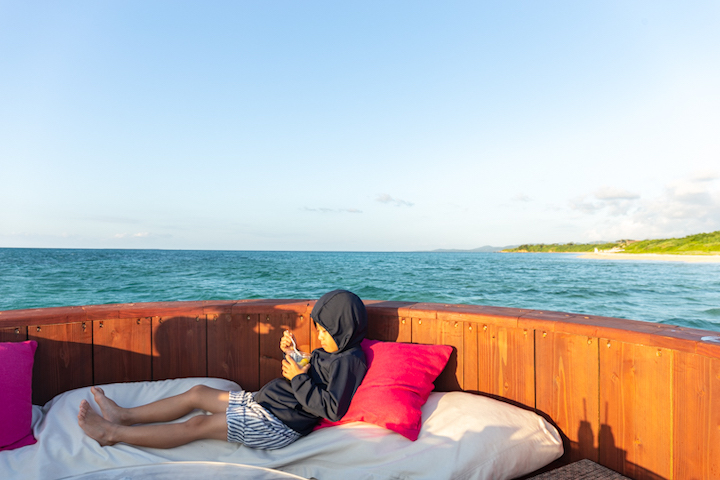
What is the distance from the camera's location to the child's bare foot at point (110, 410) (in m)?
1.76

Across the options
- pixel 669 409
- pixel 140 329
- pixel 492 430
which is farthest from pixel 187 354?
pixel 669 409

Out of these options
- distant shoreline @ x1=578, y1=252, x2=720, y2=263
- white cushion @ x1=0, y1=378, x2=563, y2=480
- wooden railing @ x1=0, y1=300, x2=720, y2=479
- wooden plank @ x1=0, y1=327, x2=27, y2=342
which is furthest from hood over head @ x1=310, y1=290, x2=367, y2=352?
distant shoreline @ x1=578, y1=252, x2=720, y2=263

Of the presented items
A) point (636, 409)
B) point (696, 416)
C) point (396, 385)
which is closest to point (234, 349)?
point (396, 385)

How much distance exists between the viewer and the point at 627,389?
154 cm

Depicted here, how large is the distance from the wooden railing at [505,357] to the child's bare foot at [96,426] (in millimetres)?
463

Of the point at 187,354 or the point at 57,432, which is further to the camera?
the point at 187,354

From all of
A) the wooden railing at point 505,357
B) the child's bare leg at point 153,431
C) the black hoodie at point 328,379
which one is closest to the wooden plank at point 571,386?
the wooden railing at point 505,357

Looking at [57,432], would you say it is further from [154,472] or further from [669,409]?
[669,409]

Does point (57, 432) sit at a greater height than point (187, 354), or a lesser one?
lesser

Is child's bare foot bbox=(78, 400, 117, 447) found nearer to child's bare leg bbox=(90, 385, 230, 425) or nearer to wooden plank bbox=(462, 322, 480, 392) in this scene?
child's bare leg bbox=(90, 385, 230, 425)

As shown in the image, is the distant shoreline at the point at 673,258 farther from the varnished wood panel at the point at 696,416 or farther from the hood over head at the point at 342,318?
the hood over head at the point at 342,318

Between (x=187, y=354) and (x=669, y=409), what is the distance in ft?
7.80

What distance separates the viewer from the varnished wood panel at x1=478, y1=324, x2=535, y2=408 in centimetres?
182

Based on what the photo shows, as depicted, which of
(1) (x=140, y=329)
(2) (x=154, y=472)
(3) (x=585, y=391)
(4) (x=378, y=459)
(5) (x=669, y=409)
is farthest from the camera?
(1) (x=140, y=329)
